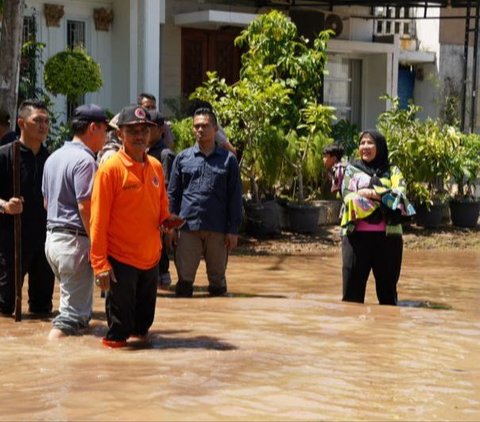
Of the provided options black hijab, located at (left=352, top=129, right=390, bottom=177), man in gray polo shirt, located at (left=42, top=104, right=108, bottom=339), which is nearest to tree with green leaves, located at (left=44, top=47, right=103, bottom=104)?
black hijab, located at (left=352, top=129, right=390, bottom=177)

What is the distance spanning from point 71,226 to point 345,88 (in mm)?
17126

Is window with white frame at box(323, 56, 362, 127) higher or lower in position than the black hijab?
higher

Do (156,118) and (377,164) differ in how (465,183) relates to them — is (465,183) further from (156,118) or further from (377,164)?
(156,118)

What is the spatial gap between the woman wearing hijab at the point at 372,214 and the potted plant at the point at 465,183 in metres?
8.62

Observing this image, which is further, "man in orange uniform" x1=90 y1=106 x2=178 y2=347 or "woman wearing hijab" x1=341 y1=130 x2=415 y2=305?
"woman wearing hijab" x1=341 y1=130 x2=415 y2=305

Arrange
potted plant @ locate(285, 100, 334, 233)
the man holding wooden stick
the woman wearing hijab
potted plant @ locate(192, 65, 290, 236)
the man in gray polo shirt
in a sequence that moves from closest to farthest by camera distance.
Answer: the man in gray polo shirt
the man holding wooden stick
the woman wearing hijab
potted plant @ locate(192, 65, 290, 236)
potted plant @ locate(285, 100, 334, 233)

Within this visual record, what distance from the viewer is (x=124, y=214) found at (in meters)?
6.89

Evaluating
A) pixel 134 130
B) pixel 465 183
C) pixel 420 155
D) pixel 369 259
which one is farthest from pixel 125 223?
pixel 465 183

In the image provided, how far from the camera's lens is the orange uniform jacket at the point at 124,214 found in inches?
267

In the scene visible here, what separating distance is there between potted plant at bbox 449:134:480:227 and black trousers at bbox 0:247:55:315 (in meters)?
10.3

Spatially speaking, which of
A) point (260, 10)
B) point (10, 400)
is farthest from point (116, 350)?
point (260, 10)

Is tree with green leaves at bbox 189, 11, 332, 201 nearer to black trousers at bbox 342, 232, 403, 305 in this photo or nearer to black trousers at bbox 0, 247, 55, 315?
black trousers at bbox 342, 232, 403, 305

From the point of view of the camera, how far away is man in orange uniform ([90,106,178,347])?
6789mm

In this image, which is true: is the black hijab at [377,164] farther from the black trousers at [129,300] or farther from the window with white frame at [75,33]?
the window with white frame at [75,33]
